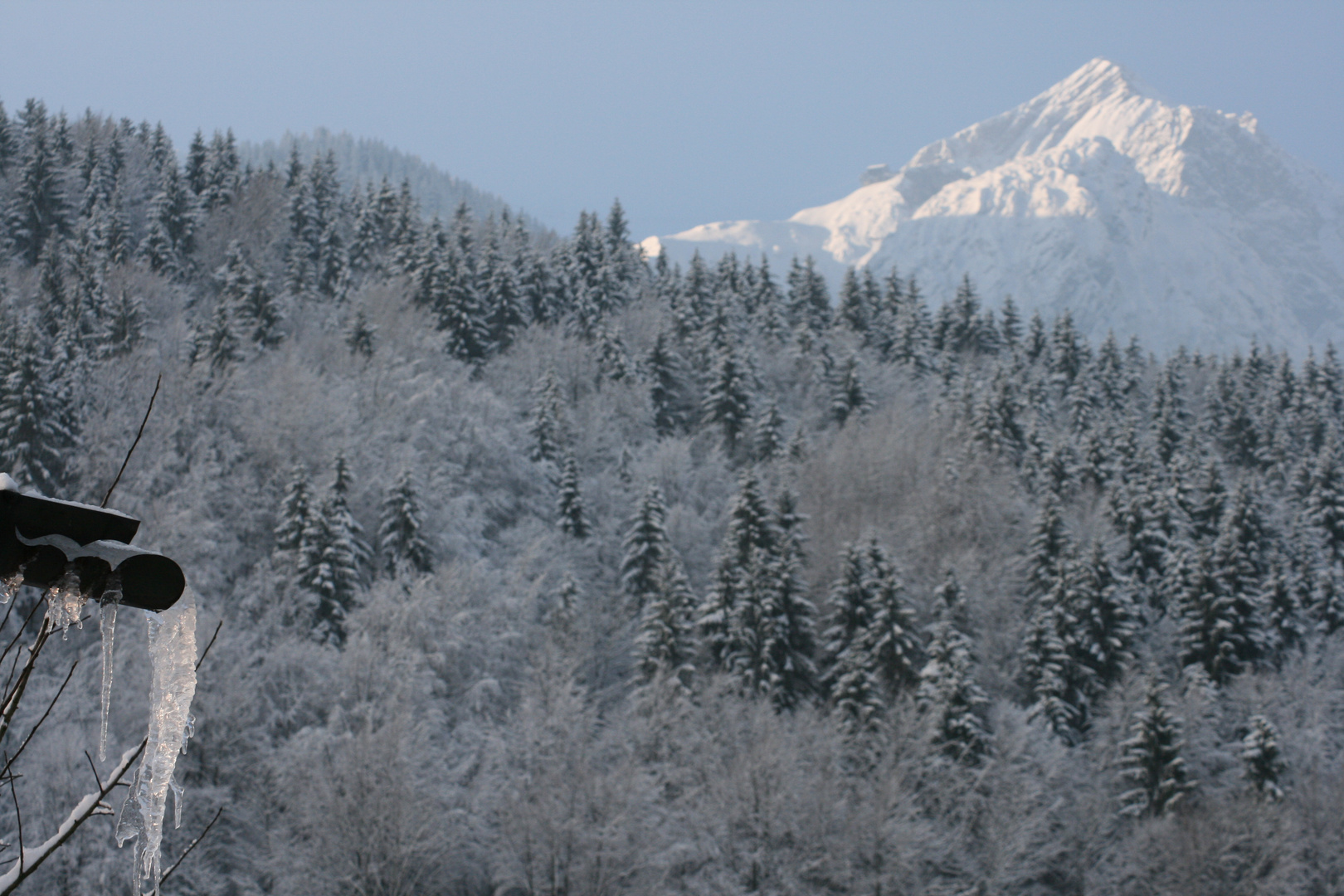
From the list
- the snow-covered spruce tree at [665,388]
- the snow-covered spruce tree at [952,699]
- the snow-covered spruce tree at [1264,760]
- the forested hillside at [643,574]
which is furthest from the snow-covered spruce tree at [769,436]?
the snow-covered spruce tree at [1264,760]

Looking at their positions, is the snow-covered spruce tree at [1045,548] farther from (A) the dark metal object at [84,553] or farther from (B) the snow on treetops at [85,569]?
(A) the dark metal object at [84,553]

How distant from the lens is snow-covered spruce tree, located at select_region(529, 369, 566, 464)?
54188mm

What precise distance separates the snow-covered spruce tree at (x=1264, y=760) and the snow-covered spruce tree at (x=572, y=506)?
29467 millimetres

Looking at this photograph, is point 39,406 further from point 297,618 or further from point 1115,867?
point 1115,867

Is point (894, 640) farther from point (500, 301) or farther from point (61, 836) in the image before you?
point (500, 301)

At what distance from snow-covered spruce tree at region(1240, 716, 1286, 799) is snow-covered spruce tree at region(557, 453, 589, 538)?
2947 centimetres

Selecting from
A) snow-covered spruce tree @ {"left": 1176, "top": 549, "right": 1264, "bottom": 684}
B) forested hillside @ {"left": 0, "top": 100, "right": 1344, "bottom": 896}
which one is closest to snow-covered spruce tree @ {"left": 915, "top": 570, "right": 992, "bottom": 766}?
forested hillside @ {"left": 0, "top": 100, "right": 1344, "bottom": 896}

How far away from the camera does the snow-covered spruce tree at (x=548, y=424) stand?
54.2m

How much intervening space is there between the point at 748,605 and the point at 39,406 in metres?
27.3

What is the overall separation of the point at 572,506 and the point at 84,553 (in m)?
46.3

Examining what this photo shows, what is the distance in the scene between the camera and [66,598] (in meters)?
2.75

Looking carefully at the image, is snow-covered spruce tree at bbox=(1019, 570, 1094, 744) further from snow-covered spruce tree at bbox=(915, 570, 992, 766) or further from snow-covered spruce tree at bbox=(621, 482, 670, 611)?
snow-covered spruce tree at bbox=(621, 482, 670, 611)

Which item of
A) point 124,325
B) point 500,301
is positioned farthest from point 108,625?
point 500,301

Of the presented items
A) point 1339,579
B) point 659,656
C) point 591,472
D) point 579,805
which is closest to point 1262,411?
point 1339,579
